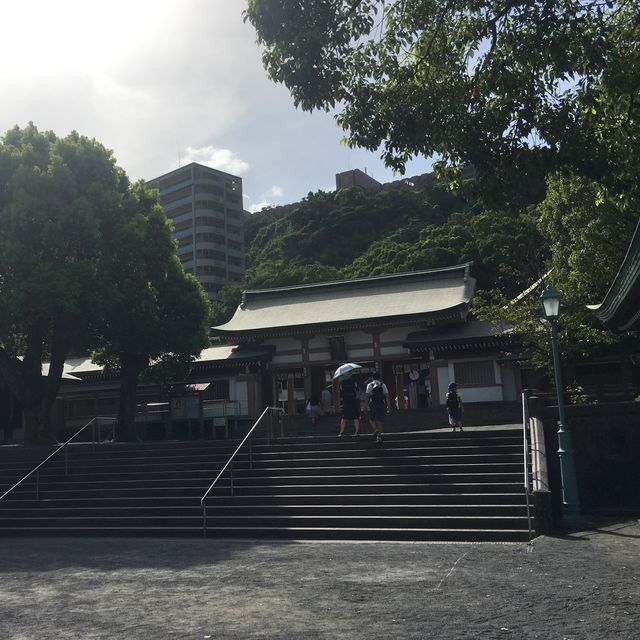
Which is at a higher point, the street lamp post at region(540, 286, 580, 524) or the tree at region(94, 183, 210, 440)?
the tree at region(94, 183, 210, 440)

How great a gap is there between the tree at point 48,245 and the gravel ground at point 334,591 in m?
11.2

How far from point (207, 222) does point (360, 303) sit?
53.7 metres

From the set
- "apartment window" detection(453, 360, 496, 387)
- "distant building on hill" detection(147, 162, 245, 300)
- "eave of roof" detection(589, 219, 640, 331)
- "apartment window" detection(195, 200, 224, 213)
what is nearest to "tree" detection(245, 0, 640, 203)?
"eave of roof" detection(589, 219, 640, 331)

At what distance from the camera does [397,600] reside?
6.82m

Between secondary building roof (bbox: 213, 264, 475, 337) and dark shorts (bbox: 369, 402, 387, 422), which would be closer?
dark shorts (bbox: 369, 402, 387, 422)

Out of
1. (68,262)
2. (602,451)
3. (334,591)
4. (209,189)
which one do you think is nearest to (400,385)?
(68,262)

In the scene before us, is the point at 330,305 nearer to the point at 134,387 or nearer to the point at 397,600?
the point at 134,387

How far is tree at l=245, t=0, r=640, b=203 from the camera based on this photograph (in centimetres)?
905

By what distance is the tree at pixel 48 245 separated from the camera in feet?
67.2

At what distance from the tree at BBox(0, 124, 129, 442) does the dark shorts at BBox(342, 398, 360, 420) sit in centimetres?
909

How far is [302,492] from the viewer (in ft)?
44.3

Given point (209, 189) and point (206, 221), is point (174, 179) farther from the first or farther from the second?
point (206, 221)

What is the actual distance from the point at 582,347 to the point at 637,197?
10.7 metres

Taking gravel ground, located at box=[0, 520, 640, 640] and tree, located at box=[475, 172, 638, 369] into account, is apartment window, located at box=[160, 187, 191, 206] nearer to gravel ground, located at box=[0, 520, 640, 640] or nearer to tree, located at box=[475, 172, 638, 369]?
tree, located at box=[475, 172, 638, 369]
